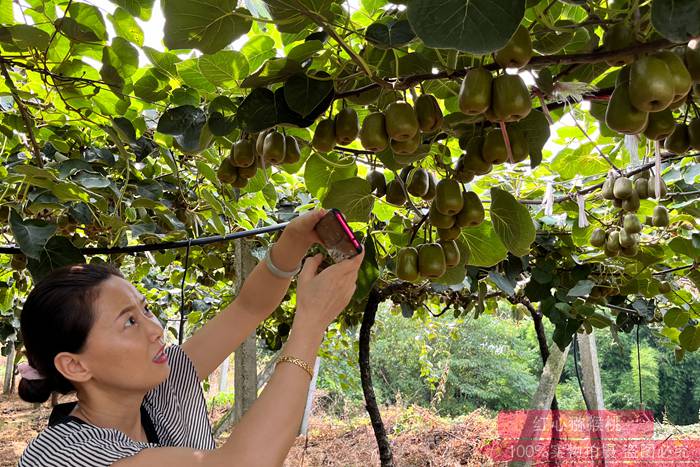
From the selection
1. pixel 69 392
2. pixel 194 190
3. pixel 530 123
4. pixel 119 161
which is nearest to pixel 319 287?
pixel 530 123

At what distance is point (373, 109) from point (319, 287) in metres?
0.34

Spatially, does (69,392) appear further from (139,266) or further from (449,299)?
(449,299)

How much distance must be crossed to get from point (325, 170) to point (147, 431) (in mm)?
692

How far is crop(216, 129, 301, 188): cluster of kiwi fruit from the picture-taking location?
3.34ft

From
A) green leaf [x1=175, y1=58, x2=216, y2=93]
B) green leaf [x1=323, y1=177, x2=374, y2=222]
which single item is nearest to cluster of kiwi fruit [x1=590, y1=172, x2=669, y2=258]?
green leaf [x1=323, y1=177, x2=374, y2=222]

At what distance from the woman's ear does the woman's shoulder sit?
83 millimetres

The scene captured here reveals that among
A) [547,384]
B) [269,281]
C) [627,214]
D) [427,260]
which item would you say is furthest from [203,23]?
[547,384]

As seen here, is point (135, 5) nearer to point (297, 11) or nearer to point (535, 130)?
point (297, 11)

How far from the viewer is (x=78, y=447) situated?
3.35ft

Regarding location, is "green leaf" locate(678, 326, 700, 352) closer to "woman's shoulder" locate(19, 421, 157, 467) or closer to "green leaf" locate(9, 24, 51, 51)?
"woman's shoulder" locate(19, 421, 157, 467)

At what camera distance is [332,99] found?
915 millimetres

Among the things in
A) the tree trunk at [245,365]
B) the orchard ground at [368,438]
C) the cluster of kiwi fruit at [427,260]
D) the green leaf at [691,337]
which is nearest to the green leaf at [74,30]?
the cluster of kiwi fruit at [427,260]

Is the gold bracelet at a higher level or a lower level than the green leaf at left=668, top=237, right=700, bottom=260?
lower

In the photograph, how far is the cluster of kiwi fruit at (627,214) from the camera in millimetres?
1587
